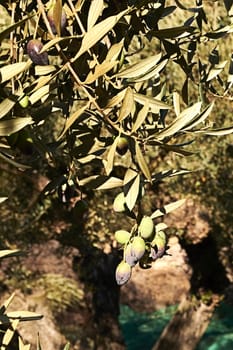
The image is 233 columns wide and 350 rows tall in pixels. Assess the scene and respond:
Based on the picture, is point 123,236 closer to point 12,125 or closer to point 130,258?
point 130,258

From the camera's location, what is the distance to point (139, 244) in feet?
5.12

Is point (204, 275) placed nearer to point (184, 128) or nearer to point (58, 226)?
point (58, 226)

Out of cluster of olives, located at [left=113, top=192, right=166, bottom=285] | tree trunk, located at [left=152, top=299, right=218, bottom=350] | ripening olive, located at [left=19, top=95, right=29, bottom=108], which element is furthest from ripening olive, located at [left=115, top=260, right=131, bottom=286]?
tree trunk, located at [left=152, top=299, right=218, bottom=350]

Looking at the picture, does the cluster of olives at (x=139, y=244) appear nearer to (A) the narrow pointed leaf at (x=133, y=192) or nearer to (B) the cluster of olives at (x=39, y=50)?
(A) the narrow pointed leaf at (x=133, y=192)

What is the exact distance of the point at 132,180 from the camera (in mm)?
1479

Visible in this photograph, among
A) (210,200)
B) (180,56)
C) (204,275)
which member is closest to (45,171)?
(210,200)

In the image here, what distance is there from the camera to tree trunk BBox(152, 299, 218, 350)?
10500mm

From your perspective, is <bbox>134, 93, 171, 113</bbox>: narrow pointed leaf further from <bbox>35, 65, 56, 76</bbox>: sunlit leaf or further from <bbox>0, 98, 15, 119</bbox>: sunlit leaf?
<bbox>0, 98, 15, 119</bbox>: sunlit leaf

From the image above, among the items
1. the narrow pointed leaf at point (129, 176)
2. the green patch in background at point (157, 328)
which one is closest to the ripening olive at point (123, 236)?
the narrow pointed leaf at point (129, 176)

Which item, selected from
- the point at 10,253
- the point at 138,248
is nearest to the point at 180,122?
the point at 138,248

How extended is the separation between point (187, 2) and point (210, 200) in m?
2.31

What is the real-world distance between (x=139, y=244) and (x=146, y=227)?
4 centimetres

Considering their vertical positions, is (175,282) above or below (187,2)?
below

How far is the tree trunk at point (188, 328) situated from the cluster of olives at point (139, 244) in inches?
354
